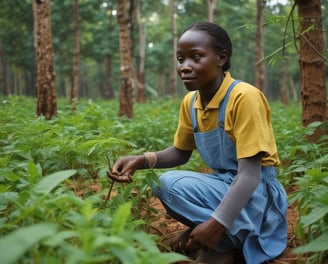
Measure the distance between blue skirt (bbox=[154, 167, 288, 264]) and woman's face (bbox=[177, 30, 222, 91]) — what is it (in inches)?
21.9

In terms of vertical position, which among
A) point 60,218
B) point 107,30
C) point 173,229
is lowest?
point 173,229

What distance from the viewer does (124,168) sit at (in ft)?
8.04

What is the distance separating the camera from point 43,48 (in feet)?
21.7

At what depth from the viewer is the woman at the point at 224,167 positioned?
2111 millimetres

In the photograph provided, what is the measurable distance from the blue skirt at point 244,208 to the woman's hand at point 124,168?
194 mm

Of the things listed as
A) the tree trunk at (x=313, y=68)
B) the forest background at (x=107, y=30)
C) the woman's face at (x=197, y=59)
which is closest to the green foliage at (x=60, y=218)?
the woman's face at (x=197, y=59)

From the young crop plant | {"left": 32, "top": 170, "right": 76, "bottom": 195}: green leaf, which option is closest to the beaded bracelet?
the young crop plant

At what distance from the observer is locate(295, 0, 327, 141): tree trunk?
12.3 ft

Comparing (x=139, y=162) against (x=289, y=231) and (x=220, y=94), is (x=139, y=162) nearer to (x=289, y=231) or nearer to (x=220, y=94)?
(x=220, y=94)

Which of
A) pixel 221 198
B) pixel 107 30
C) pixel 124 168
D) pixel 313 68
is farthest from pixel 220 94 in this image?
pixel 107 30

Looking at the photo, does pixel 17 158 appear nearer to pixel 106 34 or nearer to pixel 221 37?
pixel 221 37

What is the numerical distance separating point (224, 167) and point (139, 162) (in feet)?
1.72

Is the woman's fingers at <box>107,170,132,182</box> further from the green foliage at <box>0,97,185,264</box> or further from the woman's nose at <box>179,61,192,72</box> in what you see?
the woman's nose at <box>179,61,192,72</box>

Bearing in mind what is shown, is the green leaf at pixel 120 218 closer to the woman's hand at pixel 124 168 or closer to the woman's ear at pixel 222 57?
the woman's hand at pixel 124 168
